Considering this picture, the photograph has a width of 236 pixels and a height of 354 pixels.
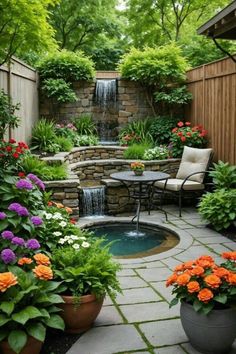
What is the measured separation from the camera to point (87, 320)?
2.68 m

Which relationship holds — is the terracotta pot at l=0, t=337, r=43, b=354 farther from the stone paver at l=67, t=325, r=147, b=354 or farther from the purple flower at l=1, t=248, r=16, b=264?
the purple flower at l=1, t=248, r=16, b=264

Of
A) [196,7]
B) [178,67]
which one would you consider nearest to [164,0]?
[196,7]

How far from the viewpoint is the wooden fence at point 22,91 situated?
5.97 m

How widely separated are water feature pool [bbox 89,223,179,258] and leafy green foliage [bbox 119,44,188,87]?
3.86 m

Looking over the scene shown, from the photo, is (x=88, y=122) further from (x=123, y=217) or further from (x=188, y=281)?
(x=188, y=281)

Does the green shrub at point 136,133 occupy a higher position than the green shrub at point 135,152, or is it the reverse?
the green shrub at point 136,133

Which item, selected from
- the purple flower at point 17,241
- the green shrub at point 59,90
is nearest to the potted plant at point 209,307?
the purple flower at point 17,241

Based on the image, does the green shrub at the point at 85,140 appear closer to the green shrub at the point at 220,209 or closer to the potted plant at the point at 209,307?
the green shrub at the point at 220,209

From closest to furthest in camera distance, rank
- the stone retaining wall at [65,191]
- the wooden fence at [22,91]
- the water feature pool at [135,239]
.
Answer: the water feature pool at [135,239]
the stone retaining wall at [65,191]
the wooden fence at [22,91]

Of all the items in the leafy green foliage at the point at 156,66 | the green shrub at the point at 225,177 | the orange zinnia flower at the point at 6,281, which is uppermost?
the leafy green foliage at the point at 156,66

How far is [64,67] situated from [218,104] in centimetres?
358

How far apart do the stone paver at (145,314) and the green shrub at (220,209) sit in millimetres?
425

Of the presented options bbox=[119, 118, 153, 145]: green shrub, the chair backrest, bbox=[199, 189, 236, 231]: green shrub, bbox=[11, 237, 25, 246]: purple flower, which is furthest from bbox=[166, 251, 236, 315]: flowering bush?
bbox=[119, 118, 153, 145]: green shrub

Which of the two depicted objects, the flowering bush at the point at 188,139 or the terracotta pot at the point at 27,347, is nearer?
the terracotta pot at the point at 27,347
